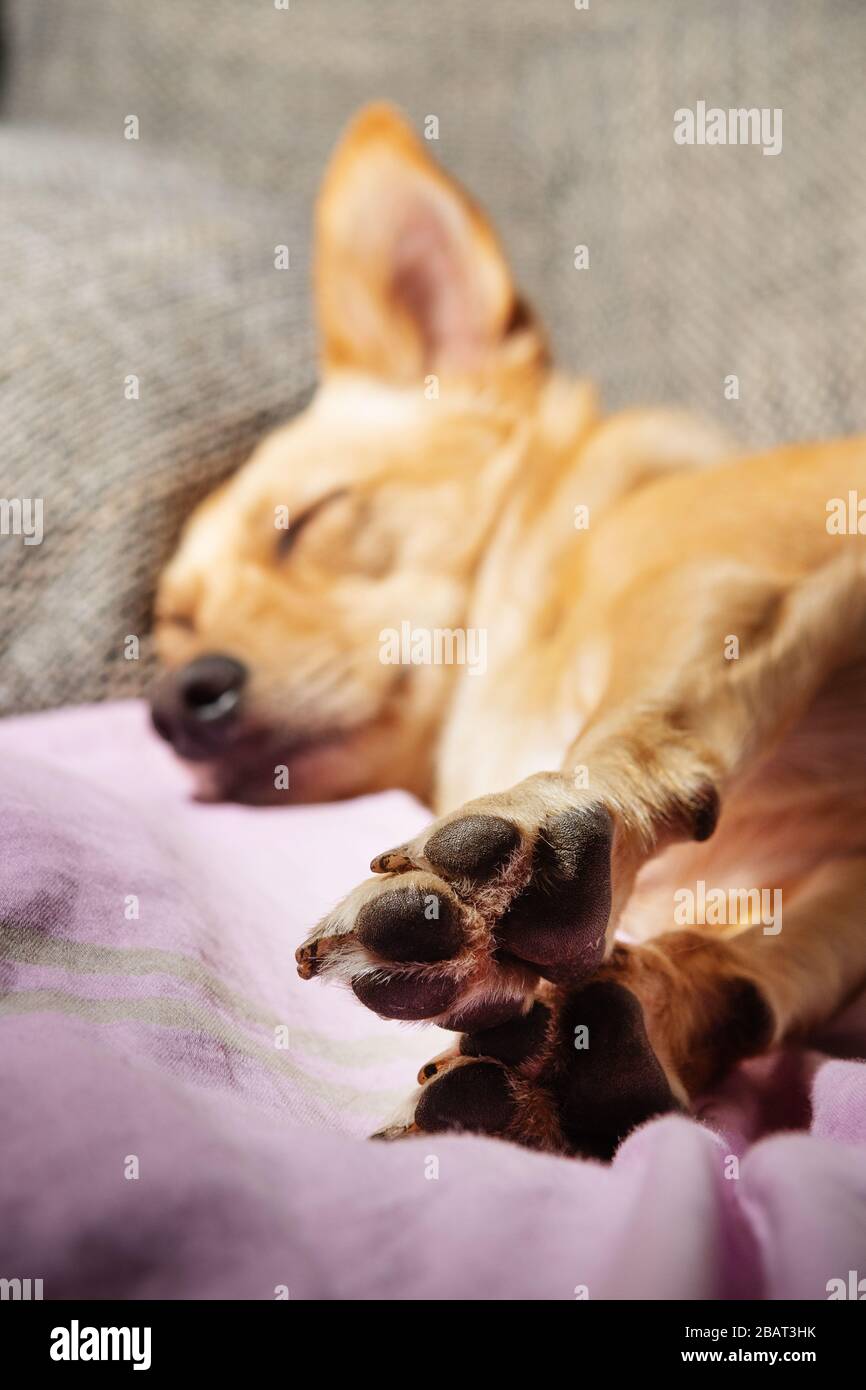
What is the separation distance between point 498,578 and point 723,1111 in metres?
0.81

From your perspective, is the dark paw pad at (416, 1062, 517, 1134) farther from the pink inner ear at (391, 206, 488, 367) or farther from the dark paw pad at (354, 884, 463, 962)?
the pink inner ear at (391, 206, 488, 367)

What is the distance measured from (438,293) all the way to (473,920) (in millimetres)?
1324

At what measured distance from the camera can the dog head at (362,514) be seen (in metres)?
1.28

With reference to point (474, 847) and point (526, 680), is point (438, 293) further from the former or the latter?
point (474, 847)

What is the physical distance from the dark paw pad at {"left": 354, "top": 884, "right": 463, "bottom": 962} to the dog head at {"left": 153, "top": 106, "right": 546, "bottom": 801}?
728mm

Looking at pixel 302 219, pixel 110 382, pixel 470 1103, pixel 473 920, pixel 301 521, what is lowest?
pixel 470 1103

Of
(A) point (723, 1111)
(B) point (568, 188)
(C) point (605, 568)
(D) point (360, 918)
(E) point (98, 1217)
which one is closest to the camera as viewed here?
(E) point (98, 1217)

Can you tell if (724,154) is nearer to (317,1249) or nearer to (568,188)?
(568,188)

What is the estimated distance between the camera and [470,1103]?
0.58 meters

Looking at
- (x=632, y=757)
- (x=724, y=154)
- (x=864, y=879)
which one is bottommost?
(x=864, y=879)

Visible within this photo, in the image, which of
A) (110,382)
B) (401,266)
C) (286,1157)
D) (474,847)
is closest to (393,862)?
(474,847)

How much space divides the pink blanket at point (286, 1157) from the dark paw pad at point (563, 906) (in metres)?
0.09
